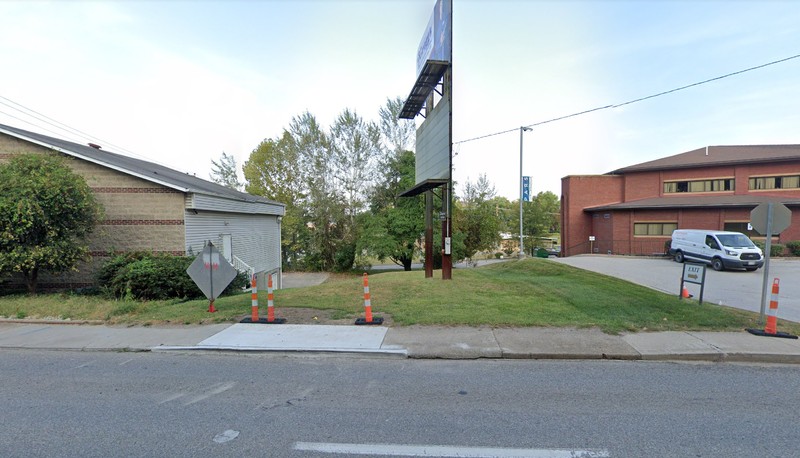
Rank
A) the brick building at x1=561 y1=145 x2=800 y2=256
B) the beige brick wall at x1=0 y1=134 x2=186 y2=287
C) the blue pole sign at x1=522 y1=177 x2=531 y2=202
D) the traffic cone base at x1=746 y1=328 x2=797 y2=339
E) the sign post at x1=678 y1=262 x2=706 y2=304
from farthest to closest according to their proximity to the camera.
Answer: the blue pole sign at x1=522 y1=177 x2=531 y2=202
the brick building at x1=561 y1=145 x2=800 y2=256
the beige brick wall at x1=0 y1=134 x2=186 y2=287
the sign post at x1=678 y1=262 x2=706 y2=304
the traffic cone base at x1=746 y1=328 x2=797 y2=339

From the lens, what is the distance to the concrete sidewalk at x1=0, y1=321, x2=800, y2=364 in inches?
237

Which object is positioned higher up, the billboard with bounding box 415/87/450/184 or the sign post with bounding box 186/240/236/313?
the billboard with bounding box 415/87/450/184

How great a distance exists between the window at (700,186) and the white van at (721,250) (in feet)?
37.1

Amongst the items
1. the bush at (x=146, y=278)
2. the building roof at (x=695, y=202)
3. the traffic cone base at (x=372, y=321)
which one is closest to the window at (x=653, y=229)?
the building roof at (x=695, y=202)

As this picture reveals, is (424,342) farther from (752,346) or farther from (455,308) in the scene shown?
(752,346)

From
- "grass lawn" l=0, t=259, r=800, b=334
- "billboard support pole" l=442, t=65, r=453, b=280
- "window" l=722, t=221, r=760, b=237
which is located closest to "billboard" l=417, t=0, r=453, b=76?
"billboard support pole" l=442, t=65, r=453, b=280

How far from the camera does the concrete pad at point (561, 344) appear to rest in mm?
5984

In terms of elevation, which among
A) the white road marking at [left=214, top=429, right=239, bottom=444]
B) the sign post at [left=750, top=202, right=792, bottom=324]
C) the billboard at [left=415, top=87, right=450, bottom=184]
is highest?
the billboard at [left=415, top=87, right=450, bottom=184]

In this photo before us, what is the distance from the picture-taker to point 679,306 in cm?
890

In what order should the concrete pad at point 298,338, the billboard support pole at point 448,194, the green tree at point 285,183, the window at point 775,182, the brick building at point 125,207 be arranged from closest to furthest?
the concrete pad at point 298,338, the billboard support pole at point 448,194, the brick building at point 125,207, the window at point 775,182, the green tree at point 285,183

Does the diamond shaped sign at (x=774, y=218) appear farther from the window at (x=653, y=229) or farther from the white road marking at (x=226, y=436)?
the window at (x=653, y=229)

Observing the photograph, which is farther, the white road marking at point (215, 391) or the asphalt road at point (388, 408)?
the white road marking at point (215, 391)

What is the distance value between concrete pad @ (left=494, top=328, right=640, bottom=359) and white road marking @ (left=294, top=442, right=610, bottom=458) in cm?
270

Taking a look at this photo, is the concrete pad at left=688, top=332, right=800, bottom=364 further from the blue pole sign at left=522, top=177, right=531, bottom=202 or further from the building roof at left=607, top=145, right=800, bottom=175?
the building roof at left=607, top=145, right=800, bottom=175
